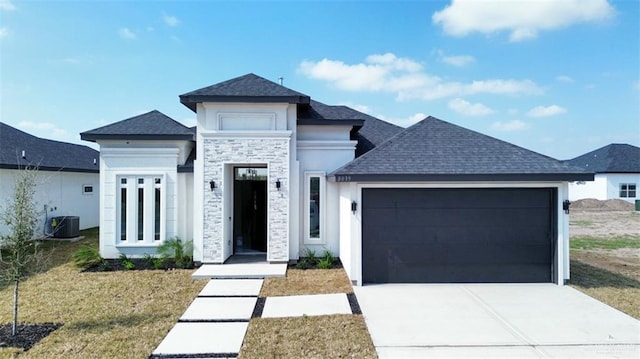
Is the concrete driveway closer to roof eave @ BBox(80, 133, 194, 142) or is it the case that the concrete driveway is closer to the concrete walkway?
the concrete walkway

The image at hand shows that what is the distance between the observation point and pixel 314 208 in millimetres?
9711

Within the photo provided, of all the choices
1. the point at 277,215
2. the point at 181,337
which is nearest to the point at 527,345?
the point at 181,337

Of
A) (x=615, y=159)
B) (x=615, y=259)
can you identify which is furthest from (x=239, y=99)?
(x=615, y=159)

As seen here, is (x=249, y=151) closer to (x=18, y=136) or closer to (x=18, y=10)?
(x=18, y=10)

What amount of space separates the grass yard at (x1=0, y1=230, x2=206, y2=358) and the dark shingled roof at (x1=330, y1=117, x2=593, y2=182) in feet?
14.1

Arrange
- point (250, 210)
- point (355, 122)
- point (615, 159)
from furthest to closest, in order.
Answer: point (615, 159)
point (250, 210)
point (355, 122)

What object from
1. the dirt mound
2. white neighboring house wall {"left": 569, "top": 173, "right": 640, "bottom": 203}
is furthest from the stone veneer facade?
white neighboring house wall {"left": 569, "top": 173, "right": 640, "bottom": 203}

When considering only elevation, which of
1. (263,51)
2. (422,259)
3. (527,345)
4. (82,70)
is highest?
(263,51)

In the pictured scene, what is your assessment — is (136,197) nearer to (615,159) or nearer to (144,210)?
(144,210)

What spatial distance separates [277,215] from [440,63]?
13712mm

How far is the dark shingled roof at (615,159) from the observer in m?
29.6

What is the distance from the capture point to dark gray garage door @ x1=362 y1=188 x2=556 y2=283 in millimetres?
7523

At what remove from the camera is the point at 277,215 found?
29.9ft

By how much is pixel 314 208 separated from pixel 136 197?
5.21m
